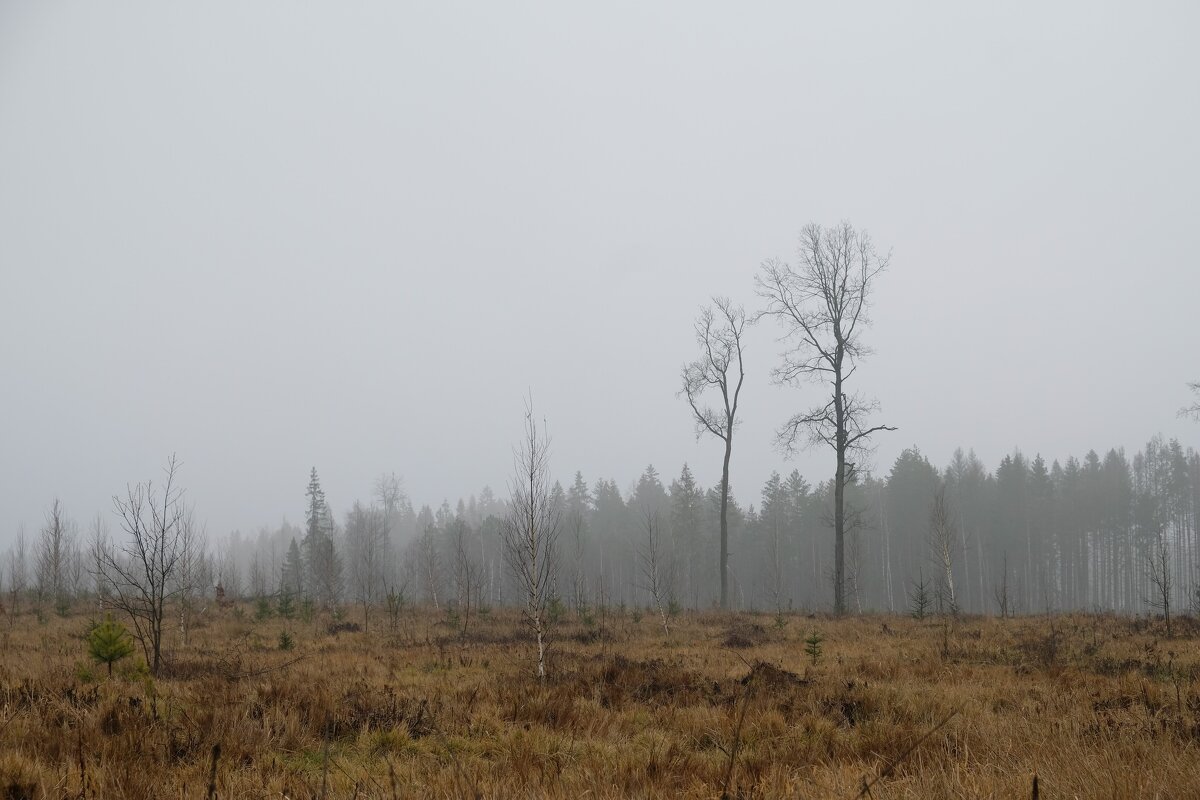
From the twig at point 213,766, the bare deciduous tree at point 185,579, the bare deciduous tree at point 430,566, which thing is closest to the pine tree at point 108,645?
the bare deciduous tree at point 185,579

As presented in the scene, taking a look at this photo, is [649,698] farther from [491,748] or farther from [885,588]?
[885,588]

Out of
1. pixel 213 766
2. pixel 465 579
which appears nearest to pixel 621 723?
pixel 213 766

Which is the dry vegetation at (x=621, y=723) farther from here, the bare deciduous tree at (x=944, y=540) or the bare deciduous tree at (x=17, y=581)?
the bare deciduous tree at (x=17, y=581)

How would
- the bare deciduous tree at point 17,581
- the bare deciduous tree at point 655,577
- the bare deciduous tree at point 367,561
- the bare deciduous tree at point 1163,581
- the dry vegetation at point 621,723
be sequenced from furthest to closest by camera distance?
1. the bare deciduous tree at point 367,561
2. the bare deciduous tree at point 17,581
3. the bare deciduous tree at point 655,577
4. the bare deciduous tree at point 1163,581
5. the dry vegetation at point 621,723

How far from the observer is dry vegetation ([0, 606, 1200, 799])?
12.7 feet

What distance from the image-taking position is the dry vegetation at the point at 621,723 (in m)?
3.86

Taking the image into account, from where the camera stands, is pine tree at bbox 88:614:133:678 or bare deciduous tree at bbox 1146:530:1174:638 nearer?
pine tree at bbox 88:614:133:678

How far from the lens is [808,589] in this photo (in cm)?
6462

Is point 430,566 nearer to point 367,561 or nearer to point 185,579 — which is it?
point 367,561

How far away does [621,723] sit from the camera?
6551 mm

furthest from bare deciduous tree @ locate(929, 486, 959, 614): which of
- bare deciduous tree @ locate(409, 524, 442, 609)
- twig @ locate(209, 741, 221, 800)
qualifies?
bare deciduous tree @ locate(409, 524, 442, 609)

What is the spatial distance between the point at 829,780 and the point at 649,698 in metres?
4.36

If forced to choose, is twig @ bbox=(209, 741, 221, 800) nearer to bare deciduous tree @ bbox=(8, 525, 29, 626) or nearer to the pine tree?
the pine tree

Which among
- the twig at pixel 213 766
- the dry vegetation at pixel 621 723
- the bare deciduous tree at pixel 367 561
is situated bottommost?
the bare deciduous tree at pixel 367 561
